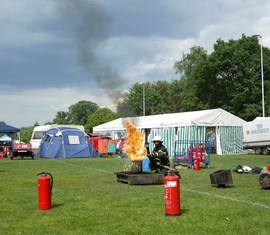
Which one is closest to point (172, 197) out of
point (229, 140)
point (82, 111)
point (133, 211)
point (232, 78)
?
point (133, 211)

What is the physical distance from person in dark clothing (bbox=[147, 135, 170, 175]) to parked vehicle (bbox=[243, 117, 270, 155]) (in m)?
25.0

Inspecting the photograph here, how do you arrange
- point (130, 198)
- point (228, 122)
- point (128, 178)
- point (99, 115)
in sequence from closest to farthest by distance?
point (130, 198) < point (128, 178) < point (228, 122) < point (99, 115)

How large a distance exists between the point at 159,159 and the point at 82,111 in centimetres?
10232

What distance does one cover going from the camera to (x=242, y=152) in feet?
131

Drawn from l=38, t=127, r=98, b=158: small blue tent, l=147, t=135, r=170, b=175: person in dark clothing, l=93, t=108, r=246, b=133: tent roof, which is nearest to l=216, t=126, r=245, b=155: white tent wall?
l=93, t=108, r=246, b=133: tent roof

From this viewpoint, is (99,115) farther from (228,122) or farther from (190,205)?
(190,205)

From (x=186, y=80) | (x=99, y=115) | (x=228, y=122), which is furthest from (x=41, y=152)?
(x=99, y=115)

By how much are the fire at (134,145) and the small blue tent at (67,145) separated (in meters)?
20.2

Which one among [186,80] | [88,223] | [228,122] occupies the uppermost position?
[186,80]

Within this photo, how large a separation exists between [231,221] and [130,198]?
11.8ft

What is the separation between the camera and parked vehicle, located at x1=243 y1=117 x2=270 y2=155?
38.1 m

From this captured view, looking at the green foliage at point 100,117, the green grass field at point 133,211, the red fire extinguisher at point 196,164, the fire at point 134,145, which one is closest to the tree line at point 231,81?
the green foliage at point 100,117

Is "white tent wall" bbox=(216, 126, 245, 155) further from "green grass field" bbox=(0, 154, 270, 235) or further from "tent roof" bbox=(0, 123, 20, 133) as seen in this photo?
"green grass field" bbox=(0, 154, 270, 235)

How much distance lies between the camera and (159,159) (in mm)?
14977
